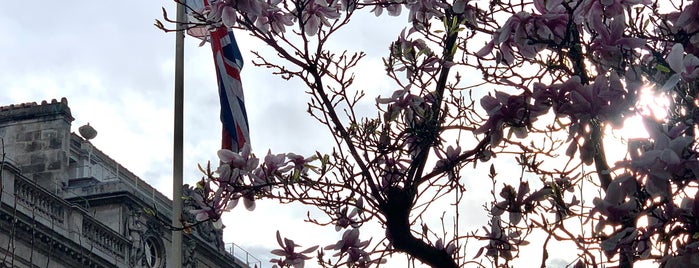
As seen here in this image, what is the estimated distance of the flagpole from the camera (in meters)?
13.6

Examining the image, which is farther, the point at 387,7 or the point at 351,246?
the point at 387,7

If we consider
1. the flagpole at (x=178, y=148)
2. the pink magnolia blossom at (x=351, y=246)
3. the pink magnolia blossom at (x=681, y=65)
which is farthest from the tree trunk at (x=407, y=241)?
the flagpole at (x=178, y=148)

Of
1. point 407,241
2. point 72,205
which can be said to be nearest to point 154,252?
point 72,205

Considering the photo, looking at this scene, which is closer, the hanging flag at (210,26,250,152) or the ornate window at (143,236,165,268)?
the hanging flag at (210,26,250,152)

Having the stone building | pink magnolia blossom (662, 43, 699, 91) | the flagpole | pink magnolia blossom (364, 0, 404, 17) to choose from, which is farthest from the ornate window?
pink magnolia blossom (662, 43, 699, 91)

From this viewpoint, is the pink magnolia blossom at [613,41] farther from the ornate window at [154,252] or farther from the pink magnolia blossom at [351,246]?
the ornate window at [154,252]

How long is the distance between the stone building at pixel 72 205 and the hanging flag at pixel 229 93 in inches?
381

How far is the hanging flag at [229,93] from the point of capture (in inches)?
553

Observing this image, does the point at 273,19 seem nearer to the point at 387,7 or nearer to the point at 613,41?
the point at 387,7

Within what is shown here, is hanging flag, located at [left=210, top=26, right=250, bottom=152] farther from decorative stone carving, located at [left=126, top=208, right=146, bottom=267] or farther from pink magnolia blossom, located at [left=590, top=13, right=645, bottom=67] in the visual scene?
decorative stone carving, located at [left=126, top=208, right=146, bottom=267]

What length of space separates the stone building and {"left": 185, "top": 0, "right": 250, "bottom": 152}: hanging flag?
967 centimetres

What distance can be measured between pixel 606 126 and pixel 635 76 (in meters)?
0.36

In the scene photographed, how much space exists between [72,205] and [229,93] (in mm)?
13143

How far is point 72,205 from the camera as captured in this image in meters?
26.3
